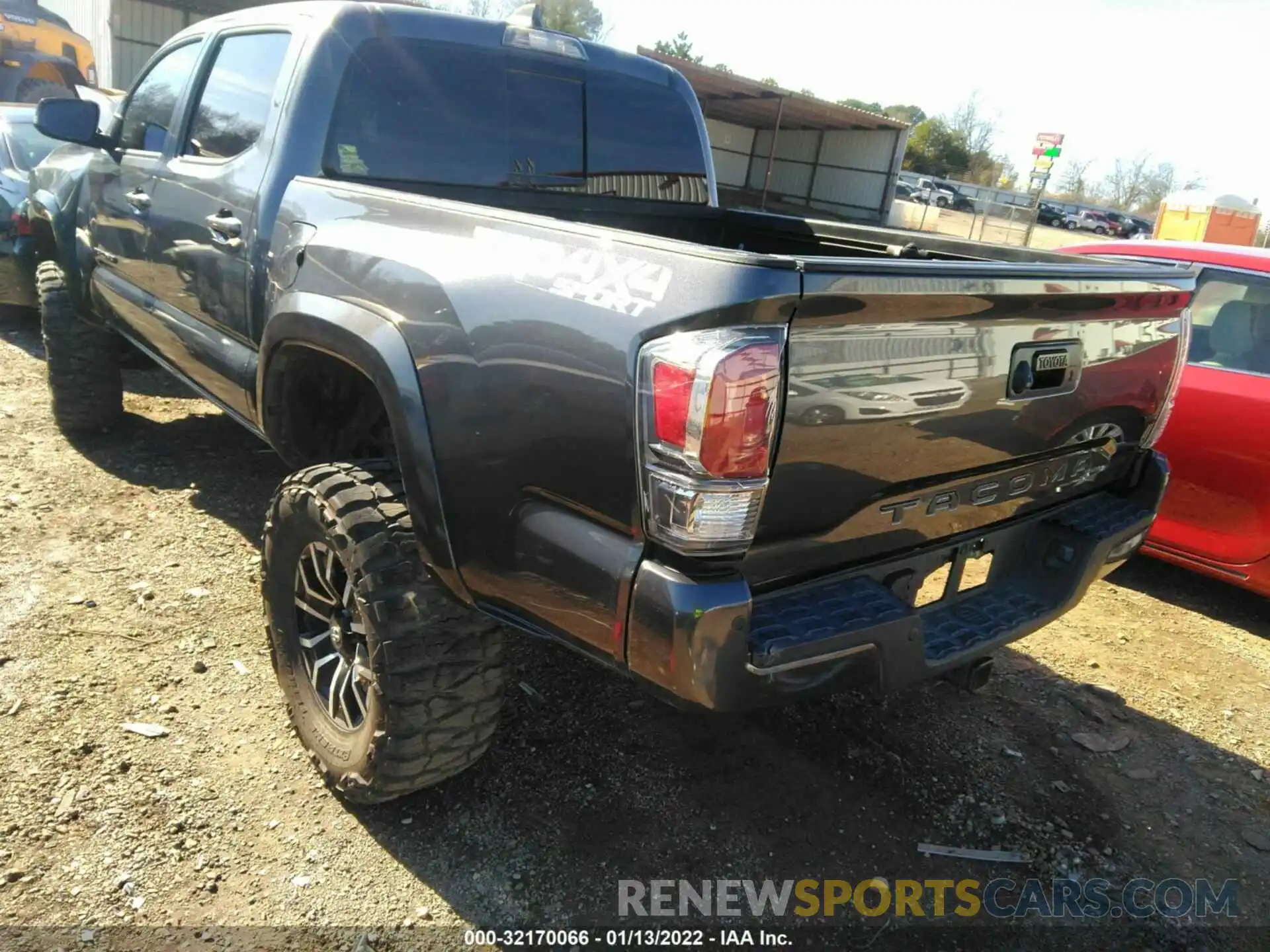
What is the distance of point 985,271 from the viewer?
1.94 meters

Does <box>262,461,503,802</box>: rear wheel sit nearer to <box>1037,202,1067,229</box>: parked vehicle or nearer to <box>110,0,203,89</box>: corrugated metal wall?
<box>110,0,203,89</box>: corrugated metal wall

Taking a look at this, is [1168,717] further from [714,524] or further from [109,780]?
[109,780]

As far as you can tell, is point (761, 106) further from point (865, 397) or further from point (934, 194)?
point (865, 397)

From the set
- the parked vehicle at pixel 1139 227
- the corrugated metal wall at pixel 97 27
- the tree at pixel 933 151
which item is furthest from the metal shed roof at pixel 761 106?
the tree at pixel 933 151

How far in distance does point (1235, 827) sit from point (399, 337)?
2.94 meters

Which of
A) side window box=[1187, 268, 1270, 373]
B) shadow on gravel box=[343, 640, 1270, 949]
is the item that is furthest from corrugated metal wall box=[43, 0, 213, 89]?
shadow on gravel box=[343, 640, 1270, 949]

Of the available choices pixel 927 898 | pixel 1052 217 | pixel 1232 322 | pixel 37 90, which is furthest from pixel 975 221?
pixel 927 898

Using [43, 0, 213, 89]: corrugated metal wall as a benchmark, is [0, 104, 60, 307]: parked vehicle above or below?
below

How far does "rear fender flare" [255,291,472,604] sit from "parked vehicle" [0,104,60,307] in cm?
511

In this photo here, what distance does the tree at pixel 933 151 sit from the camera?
58844mm

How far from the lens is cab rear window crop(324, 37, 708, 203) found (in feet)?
9.48

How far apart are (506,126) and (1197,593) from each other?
3.96m

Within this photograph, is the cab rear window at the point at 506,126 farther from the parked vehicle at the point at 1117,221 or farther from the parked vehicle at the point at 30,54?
the parked vehicle at the point at 1117,221

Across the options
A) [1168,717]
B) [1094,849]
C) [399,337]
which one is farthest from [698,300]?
[1168,717]
